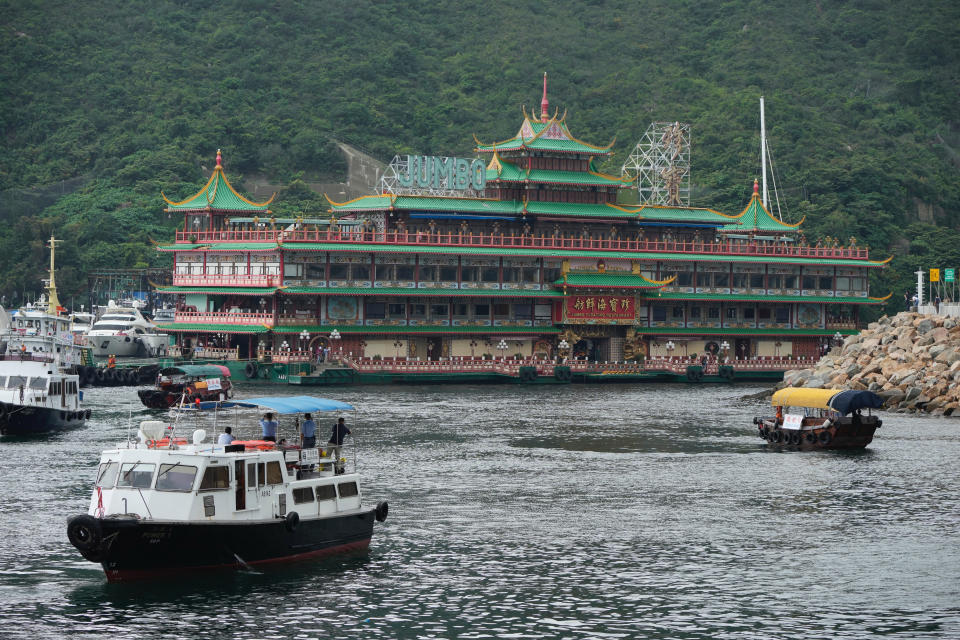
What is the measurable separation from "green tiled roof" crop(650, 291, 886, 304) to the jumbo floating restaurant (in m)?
0.19

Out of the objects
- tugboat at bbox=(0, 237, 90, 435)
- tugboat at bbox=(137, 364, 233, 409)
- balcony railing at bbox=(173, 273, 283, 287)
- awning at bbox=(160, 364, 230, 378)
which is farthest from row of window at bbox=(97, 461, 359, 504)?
balcony railing at bbox=(173, 273, 283, 287)

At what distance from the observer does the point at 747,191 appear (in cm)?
16088

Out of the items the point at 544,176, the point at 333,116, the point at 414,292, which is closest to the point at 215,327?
the point at 414,292

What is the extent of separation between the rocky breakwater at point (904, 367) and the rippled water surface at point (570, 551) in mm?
13428

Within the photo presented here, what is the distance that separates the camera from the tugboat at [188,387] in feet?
261

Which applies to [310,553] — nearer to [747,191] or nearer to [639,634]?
[639,634]

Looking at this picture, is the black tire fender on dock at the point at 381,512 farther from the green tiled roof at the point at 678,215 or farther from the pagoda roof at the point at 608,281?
the green tiled roof at the point at 678,215

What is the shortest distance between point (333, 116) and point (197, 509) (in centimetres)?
14552

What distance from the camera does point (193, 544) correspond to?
122ft

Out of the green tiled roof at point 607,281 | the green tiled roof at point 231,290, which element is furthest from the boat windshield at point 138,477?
the green tiled roof at point 607,281

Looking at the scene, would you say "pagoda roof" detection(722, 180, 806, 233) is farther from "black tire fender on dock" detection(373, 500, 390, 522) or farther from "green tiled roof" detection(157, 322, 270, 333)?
"black tire fender on dock" detection(373, 500, 390, 522)

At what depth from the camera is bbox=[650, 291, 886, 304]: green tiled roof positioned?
125062 millimetres

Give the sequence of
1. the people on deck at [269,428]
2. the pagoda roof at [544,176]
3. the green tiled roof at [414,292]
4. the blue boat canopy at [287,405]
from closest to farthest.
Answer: the blue boat canopy at [287,405] < the people on deck at [269,428] < the green tiled roof at [414,292] < the pagoda roof at [544,176]

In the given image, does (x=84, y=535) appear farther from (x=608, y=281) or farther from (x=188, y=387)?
(x=608, y=281)
